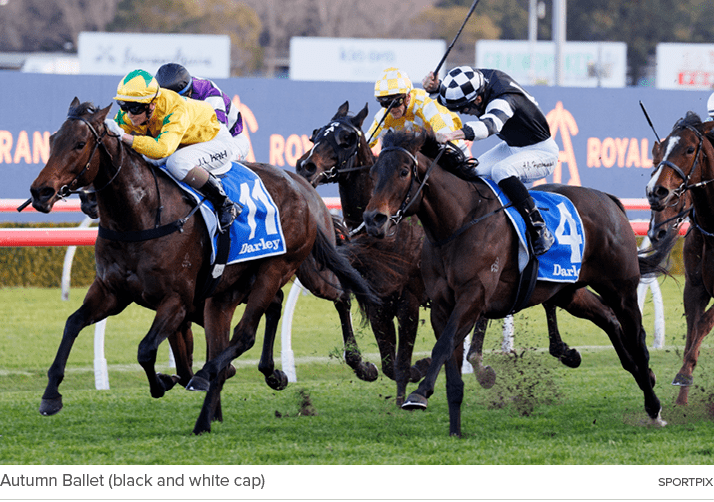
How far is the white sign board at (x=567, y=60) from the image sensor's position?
101 feet

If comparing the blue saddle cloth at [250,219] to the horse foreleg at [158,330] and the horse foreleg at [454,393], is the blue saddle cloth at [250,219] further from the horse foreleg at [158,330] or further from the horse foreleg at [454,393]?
the horse foreleg at [454,393]

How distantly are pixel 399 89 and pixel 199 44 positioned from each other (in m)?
20.9

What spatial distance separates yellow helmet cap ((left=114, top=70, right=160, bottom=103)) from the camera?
13.5 feet

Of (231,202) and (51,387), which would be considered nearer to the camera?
(51,387)

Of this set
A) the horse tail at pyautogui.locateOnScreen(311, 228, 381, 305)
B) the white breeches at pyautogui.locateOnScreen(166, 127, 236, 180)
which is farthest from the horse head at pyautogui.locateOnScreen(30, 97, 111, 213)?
the horse tail at pyautogui.locateOnScreen(311, 228, 381, 305)

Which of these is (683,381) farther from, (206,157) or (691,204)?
(206,157)

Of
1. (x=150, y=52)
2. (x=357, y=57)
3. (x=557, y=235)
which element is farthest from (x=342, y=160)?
(x=357, y=57)

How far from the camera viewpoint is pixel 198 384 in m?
4.20

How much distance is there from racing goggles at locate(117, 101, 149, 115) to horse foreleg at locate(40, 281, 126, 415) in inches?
29.7

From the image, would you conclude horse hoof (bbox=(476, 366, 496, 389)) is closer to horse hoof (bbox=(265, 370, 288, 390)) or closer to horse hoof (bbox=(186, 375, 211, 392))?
horse hoof (bbox=(265, 370, 288, 390))
